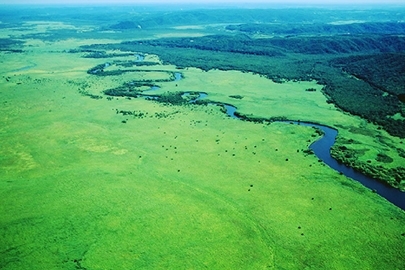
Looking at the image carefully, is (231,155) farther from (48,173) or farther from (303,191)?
(48,173)

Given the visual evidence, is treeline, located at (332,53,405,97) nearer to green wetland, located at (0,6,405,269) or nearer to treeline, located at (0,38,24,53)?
green wetland, located at (0,6,405,269)

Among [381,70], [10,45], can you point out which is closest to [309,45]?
[381,70]

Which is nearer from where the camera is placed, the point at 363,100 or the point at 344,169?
the point at 344,169

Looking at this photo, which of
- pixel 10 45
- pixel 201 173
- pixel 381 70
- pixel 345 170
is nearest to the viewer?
pixel 201 173

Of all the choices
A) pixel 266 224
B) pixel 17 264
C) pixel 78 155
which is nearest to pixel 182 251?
pixel 266 224

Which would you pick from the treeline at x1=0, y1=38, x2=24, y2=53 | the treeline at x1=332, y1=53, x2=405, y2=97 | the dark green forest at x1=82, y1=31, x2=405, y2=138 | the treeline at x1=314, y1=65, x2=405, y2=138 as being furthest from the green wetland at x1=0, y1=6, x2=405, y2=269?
the treeline at x1=0, y1=38, x2=24, y2=53

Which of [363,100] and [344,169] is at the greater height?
[363,100]

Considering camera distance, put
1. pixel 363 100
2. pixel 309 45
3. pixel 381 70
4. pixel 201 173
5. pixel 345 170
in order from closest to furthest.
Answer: pixel 201 173 < pixel 345 170 < pixel 363 100 < pixel 381 70 < pixel 309 45

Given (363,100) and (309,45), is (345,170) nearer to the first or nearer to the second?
(363,100)

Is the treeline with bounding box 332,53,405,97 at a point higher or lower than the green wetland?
higher
